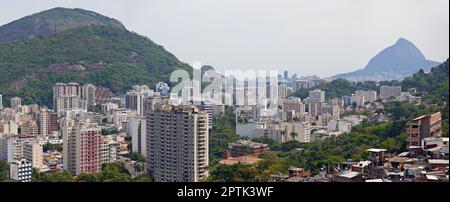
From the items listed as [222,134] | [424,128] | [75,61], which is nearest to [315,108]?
[222,134]

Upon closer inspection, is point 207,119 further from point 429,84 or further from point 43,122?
point 43,122

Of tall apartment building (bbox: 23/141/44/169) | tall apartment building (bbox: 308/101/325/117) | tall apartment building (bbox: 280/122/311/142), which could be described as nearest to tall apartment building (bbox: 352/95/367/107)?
tall apartment building (bbox: 308/101/325/117)

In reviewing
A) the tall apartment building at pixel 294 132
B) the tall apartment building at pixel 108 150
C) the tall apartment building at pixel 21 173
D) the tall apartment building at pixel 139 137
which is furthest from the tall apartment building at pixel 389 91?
the tall apartment building at pixel 21 173

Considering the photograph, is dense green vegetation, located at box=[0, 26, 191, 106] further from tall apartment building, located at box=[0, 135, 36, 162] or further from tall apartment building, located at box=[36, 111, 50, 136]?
tall apartment building, located at box=[0, 135, 36, 162]

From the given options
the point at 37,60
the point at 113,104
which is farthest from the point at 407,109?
the point at 37,60

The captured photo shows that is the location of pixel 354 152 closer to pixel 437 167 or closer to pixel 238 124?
pixel 437 167
